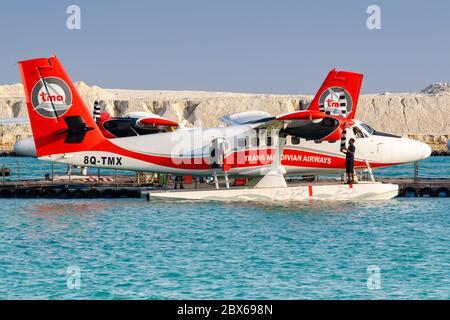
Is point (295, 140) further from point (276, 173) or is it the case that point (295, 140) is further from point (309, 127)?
point (276, 173)

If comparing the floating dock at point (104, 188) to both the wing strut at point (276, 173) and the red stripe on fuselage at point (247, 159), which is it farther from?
the wing strut at point (276, 173)

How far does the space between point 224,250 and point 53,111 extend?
11984mm

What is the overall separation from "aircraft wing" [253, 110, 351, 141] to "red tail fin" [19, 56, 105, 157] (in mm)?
7062

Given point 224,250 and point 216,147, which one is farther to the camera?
point 216,147

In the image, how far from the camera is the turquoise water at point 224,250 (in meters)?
20.9

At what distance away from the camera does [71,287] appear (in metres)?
21.0

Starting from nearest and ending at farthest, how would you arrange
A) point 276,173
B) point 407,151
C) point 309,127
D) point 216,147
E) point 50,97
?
1. point 50,97
2. point 309,127
3. point 216,147
4. point 276,173
5. point 407,151

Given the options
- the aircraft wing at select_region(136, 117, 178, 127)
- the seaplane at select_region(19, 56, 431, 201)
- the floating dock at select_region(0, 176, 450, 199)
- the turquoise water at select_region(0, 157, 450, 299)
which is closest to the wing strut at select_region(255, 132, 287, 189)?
the seaplane at select_region(19, 56, 431, 201)

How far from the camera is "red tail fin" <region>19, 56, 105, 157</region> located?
34.4 m

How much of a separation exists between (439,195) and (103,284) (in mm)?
25066

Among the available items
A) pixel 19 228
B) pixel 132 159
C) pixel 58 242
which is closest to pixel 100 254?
pixel 58 242

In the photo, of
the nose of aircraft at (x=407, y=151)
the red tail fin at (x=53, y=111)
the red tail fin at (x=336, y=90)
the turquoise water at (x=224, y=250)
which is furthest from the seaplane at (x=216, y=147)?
the red tail fin at (x=336, y=90)

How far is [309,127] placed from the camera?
3525 centimetres

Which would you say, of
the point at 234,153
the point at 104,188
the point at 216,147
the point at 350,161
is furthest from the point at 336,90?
the point at 104,188
